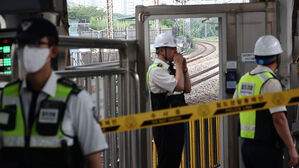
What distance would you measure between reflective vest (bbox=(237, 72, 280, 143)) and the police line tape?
187 millimetres

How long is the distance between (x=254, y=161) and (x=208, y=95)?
20.8m

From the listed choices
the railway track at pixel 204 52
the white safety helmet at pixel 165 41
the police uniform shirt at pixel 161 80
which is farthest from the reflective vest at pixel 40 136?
the railway track at pixel 204 52

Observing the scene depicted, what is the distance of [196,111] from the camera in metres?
3.46

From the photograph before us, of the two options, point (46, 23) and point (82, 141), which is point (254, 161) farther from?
point (46, 23)

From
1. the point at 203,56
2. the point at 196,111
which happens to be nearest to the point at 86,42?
the point at 196,111

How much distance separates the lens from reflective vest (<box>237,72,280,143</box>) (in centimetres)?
378

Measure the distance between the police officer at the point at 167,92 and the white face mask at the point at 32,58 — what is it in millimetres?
2916

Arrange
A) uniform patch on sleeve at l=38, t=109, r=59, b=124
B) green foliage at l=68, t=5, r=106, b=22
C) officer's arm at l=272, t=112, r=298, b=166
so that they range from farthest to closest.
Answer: green foliage at l=68, t=5, r=106, b=22
officer's arm at l=272, t=112, r=298, b=166
uniform patch on sleeve at l=38, t=109, r=59, b=124

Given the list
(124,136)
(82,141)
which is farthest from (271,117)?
(82,141)

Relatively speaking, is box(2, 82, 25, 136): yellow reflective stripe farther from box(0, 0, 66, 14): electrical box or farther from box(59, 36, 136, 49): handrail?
box(0, 0, 66, 14): electrical box

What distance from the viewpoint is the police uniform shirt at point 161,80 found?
4.93m

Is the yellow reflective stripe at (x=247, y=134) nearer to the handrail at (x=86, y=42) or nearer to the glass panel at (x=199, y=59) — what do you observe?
the handrail at (x=86, y=42)

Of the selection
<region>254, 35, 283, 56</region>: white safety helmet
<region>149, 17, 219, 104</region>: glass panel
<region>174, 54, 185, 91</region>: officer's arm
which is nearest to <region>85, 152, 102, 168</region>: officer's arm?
<region>254, 35, 283, 56</region>: white safety helmet

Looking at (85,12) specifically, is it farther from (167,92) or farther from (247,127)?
(247,127)
